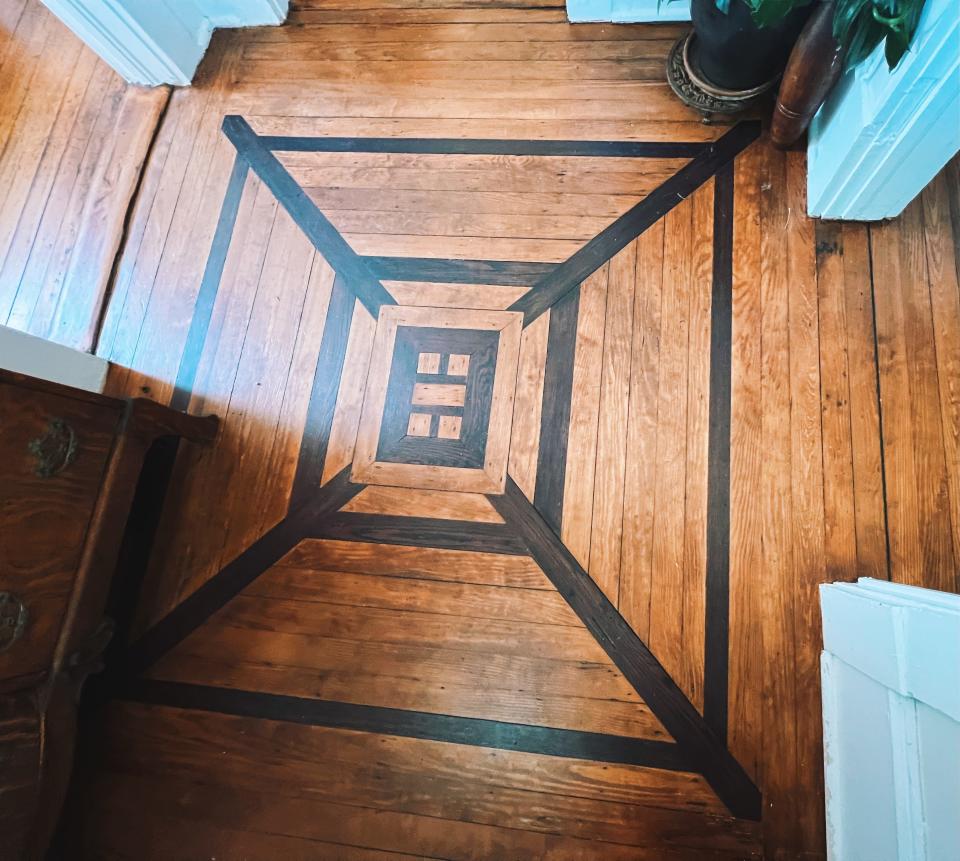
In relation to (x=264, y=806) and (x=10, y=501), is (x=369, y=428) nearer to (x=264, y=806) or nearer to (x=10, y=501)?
(x=10, y=501)

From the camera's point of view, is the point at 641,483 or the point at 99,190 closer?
the point at 641,483

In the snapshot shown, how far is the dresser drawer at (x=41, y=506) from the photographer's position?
1.01m

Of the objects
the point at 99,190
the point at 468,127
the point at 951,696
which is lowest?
the point at 951,696

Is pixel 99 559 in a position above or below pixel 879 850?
above

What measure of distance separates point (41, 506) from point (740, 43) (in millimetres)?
1779

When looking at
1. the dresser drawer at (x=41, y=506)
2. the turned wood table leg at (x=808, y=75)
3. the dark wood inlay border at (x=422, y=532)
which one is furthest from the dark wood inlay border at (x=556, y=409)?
the dresser drawer at (x=41, y=506)

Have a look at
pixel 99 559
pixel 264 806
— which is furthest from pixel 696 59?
pixel 264 806

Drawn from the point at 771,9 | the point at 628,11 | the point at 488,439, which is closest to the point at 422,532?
the point at 488,439

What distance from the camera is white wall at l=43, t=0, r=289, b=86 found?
5.29ft

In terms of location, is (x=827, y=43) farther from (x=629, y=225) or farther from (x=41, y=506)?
(x=41, y=506)

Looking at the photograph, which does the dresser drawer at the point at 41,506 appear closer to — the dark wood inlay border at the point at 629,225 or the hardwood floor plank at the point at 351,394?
the hardwood floor plank at the point at 351,394

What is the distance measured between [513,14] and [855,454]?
1629 millimetres

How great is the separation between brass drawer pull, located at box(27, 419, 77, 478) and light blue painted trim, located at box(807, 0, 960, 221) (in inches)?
68.8

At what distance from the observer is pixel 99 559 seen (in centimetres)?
120
